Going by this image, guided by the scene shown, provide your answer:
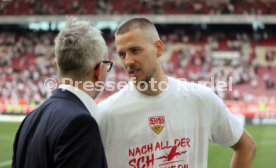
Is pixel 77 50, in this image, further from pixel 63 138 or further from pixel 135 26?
pixel 135 26

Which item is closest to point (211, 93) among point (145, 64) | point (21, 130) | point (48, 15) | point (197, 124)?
point (197, 124)

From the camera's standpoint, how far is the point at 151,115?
2.80 metres

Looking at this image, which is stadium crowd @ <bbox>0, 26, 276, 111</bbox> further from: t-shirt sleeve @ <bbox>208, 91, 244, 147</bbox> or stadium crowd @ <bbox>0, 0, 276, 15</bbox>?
t-shirt sleeve @ <bbox>208, 91, 244, 147</bbox>

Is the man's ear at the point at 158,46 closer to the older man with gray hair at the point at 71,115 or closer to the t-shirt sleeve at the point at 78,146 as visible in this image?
the older man with gray hair at the point at 71,115

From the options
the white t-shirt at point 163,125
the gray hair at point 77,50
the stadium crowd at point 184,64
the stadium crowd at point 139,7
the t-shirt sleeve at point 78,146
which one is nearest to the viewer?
→ the t-shirt sleeve at point 78,146

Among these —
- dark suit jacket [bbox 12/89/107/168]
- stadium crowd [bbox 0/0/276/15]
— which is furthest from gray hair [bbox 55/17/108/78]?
stadium crowd [bbox 0/0/276/15]

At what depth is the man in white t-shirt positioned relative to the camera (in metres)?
2.71

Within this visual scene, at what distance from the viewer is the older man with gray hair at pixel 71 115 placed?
1.89m

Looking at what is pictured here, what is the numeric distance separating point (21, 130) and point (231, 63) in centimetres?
2782

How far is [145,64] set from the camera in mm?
2793

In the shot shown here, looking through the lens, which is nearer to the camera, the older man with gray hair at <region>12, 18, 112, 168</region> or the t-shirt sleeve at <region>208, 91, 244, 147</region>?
the older man with gray hair at <region>12, 18, 112, 168</region>

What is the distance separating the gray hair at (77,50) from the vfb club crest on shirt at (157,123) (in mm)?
721

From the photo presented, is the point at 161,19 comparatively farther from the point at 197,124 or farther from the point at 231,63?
the point at 197,124

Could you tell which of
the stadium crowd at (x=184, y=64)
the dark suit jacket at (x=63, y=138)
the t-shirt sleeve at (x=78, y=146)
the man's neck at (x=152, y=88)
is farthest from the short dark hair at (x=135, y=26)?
the stadium crowd at (x=184, y=64)
